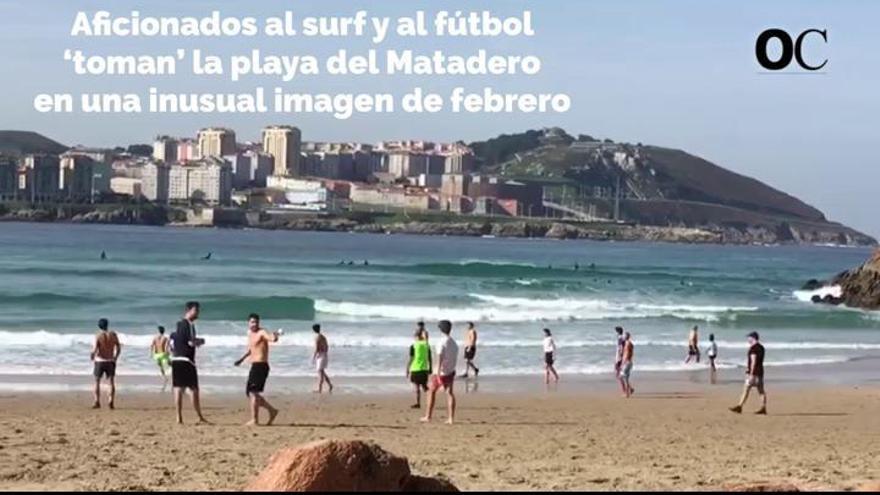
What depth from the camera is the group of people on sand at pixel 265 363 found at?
45.7ft

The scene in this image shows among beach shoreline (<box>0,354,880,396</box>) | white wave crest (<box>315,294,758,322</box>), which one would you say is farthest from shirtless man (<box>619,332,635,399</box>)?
white wave crest (<box>315,294,758,322</box>)

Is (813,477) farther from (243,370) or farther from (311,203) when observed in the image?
(311,203)

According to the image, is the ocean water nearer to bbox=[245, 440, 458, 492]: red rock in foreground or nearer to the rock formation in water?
the rock formation in water

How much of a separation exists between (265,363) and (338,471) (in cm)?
886

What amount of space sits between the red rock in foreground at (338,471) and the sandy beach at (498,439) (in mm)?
3994

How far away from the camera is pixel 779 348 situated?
30.4 m

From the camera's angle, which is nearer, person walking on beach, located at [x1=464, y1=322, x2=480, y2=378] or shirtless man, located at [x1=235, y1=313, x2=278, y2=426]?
shirtless man, located at [x1=235, y1=313, x2=278, y2=426]

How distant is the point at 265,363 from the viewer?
46.7 feet

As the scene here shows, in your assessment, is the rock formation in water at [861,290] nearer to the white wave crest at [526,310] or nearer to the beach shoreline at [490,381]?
the white wave crest at [526,310]

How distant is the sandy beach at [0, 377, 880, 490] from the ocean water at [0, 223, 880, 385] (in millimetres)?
4161

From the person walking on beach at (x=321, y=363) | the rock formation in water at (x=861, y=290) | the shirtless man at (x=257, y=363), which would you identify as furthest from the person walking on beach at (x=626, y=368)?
the rock formation in water at (x=861, y=290)

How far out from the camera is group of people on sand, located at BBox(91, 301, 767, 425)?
548 inches

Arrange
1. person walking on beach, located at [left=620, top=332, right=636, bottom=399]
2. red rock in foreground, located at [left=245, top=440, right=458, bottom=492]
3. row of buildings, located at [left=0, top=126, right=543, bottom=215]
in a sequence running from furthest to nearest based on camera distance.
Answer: row of buildings, located at [left=0, top=126, right=543, bottom=215], person walking on beach, located at [left=620, top=332, right=636, bottom=399], red rock in foreground, located at [left=245, top=440, right=458, bottom=492]

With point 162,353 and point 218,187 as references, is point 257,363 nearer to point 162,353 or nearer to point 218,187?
point 162,353
